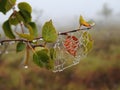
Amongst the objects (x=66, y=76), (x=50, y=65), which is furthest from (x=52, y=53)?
(x=66, y=76)

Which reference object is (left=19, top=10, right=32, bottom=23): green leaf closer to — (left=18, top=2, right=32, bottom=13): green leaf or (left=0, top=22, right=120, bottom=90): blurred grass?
(left=18, top=2, right=32, bottom=13): green leaf

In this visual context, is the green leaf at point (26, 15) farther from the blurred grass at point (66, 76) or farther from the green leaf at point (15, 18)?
the blurred grass at point (66, 76)

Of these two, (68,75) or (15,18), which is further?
(68,75)

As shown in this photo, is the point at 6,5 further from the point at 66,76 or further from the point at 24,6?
the point at 66,76

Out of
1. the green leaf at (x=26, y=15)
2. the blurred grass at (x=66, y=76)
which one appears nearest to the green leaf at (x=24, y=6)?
the green leaf at (x=26, y=15)

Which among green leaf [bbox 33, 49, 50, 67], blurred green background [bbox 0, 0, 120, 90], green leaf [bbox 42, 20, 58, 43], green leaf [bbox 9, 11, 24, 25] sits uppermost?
green leaf [bbox 9, 11, 24, 25]

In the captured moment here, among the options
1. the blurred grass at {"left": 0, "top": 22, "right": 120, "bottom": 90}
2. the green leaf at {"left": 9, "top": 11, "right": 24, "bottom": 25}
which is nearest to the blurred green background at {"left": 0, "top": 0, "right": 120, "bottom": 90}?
the blurred grass at {"left": 0, "top": 22, "right": 120, "bottom": 90}
